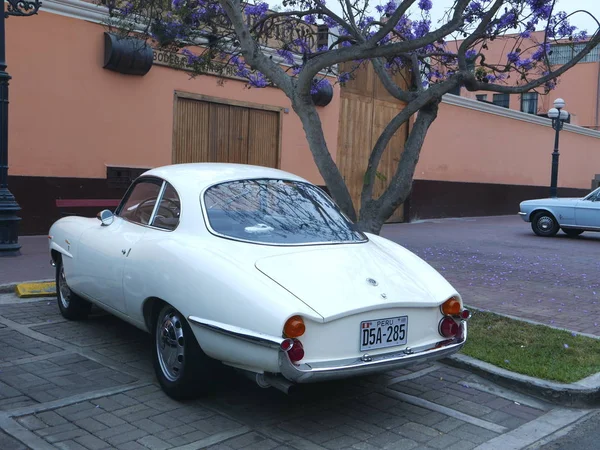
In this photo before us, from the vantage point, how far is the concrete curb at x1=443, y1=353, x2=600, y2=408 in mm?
4746

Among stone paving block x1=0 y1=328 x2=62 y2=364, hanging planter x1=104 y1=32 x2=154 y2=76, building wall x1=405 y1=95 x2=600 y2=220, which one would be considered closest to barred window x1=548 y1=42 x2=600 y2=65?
building wall x1=405 y1=95 x2=600 y2=220

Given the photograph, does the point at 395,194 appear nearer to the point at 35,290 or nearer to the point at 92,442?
the point at 35,290

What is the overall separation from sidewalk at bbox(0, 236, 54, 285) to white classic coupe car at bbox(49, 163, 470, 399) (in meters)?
2.88

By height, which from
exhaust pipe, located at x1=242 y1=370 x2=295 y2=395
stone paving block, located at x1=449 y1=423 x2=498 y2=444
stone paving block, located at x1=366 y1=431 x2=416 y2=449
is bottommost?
stone paving block, located at x1=449 y1=423 x2=498 y2=444

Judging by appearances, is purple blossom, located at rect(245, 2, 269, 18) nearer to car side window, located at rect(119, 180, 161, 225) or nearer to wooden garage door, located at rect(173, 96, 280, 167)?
wooden garage door, located at rect(173, 96, 280, 167)

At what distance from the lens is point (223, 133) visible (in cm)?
1405

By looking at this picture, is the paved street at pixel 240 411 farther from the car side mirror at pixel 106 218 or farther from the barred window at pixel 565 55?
the barred window at pixel 565 55

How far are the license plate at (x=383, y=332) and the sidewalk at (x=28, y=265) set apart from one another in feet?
17.2

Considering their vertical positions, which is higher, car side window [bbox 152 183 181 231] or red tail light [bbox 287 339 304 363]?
car side window [bbox 152 183 181 231]

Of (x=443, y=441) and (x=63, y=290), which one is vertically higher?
(x=63, y=290)

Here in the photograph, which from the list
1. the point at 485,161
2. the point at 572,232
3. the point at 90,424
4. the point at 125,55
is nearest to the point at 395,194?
the point at 90,424

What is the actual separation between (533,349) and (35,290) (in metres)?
5.16

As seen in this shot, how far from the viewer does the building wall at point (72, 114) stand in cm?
1106

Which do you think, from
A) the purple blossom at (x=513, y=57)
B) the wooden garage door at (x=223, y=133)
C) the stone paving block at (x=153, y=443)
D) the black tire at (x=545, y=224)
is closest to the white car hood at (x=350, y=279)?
the stone paving block at (x=153, y=443)
